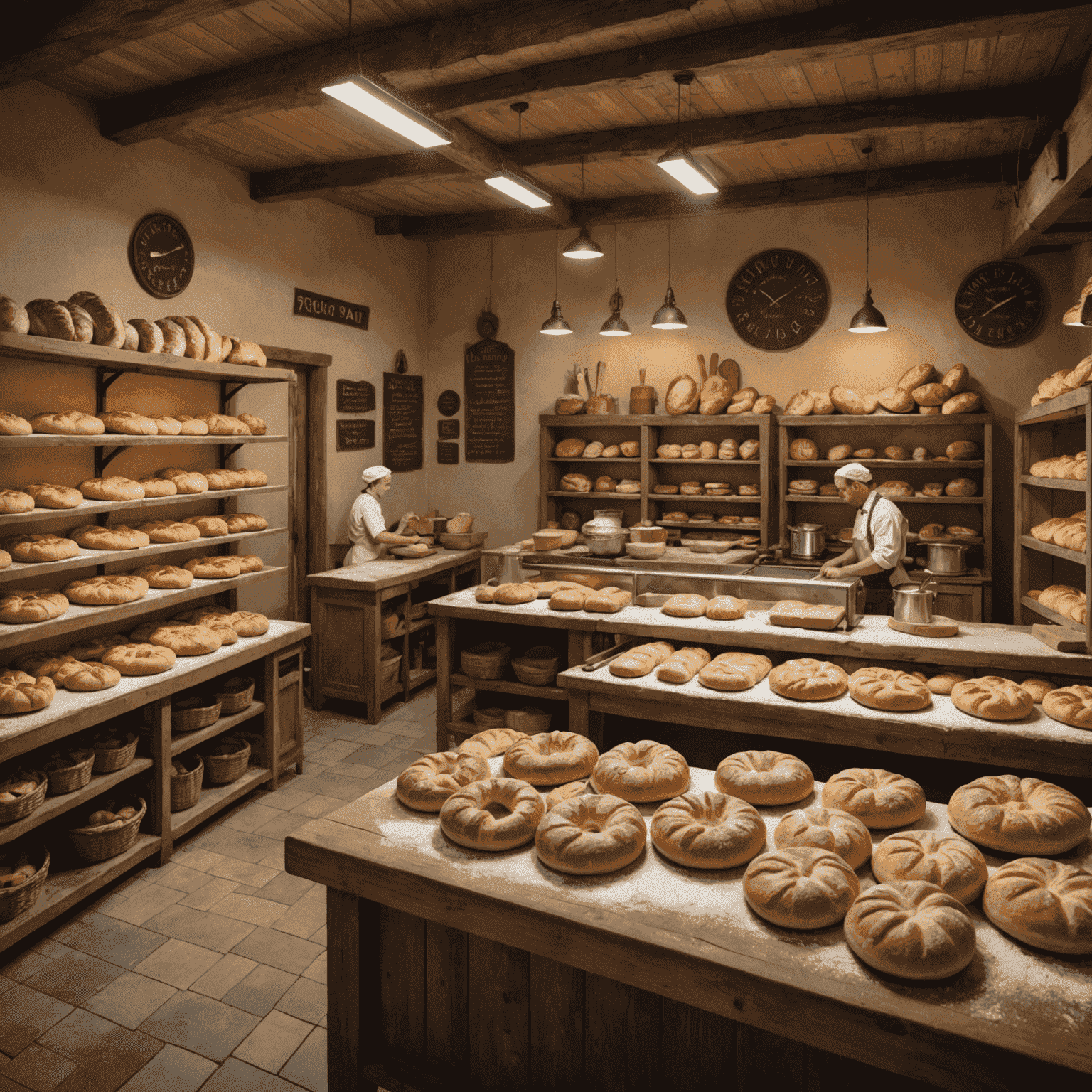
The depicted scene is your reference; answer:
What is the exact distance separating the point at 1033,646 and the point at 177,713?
13.2 feet

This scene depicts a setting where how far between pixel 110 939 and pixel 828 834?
2.87 meters

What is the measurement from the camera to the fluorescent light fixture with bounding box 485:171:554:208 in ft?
14.8

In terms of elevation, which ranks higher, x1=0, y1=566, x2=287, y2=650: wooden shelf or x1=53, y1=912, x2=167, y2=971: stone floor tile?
x1=0, y1=566, x2=287, y2=650: wooden shelf

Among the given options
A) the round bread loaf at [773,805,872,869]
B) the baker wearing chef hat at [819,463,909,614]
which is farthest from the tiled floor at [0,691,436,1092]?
the baker wearing chef hat at [819,463,909,614]

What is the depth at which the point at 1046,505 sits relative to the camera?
14.0ft

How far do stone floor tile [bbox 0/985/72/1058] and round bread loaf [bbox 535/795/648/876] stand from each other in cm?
205

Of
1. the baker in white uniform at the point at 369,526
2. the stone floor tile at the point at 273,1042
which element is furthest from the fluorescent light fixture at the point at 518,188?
the stone floor tile at the point at 273,1042

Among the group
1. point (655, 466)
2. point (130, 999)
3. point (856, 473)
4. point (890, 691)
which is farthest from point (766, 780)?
point (655, 466)

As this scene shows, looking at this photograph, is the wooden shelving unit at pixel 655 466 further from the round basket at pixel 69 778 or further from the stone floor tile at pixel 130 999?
the stone floor tile at pixel 130 999

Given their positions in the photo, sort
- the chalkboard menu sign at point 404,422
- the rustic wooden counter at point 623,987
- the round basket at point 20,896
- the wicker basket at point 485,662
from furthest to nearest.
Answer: the chalkboard menu sign at point 404,422, the wicker basket at point 485,662, the round basket at point 20,896, the rustic wooden counter at point 623,987

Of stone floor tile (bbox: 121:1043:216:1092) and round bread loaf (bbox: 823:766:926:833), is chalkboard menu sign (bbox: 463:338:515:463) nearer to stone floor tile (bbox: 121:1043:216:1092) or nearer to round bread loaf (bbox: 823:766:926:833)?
stone floor tile (bbox: 121:1043:216:1092)

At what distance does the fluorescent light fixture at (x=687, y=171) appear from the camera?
4.04 m

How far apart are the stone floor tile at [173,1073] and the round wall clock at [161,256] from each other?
13.4 feet

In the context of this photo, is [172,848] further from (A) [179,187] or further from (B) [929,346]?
(B) [929,346]
